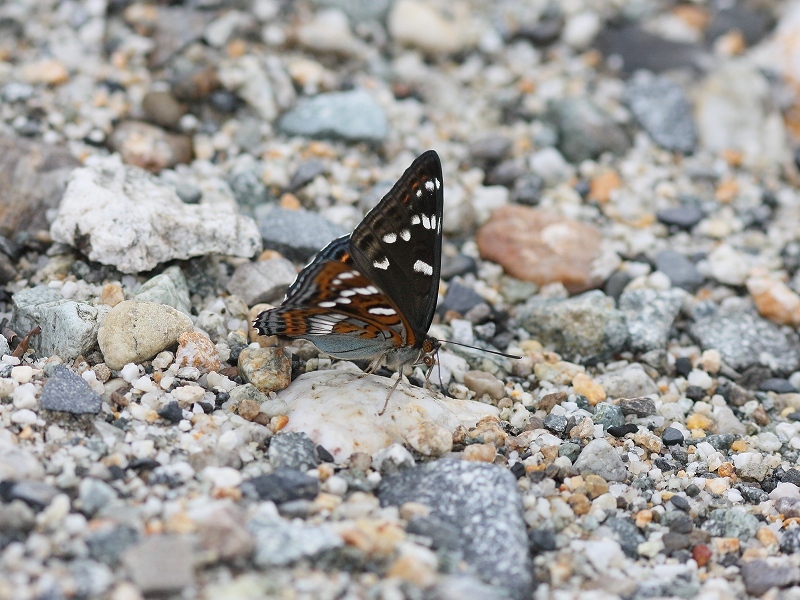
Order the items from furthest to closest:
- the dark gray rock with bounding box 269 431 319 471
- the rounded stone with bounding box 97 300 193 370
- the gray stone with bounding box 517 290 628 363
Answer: the gray stone with bounding box 517 290 628 363, the rounded stone with bounding box 97 300 193 370, the dark gray rock with bounding box 269 431 319 471

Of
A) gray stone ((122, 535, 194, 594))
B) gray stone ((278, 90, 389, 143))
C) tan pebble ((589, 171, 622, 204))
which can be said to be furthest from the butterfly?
tan pebble ((589, 171, 622, 204))

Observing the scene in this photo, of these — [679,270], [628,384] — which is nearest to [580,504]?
[628,384]

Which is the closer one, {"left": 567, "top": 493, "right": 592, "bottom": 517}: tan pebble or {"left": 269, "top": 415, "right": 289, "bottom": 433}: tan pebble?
{"left": 567, "top": 493, "right": 592, "bottom": 517}: tan pebble

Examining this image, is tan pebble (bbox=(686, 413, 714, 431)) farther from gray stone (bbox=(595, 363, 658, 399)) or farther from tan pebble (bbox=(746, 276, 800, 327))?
tan pebble (bbox=(746, 276, 800, 327))

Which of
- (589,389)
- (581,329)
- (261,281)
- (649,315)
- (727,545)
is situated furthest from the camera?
(649,315)

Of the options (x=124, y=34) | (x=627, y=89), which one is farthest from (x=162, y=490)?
(x=627, y=89)

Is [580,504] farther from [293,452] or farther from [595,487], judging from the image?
[293,452]
